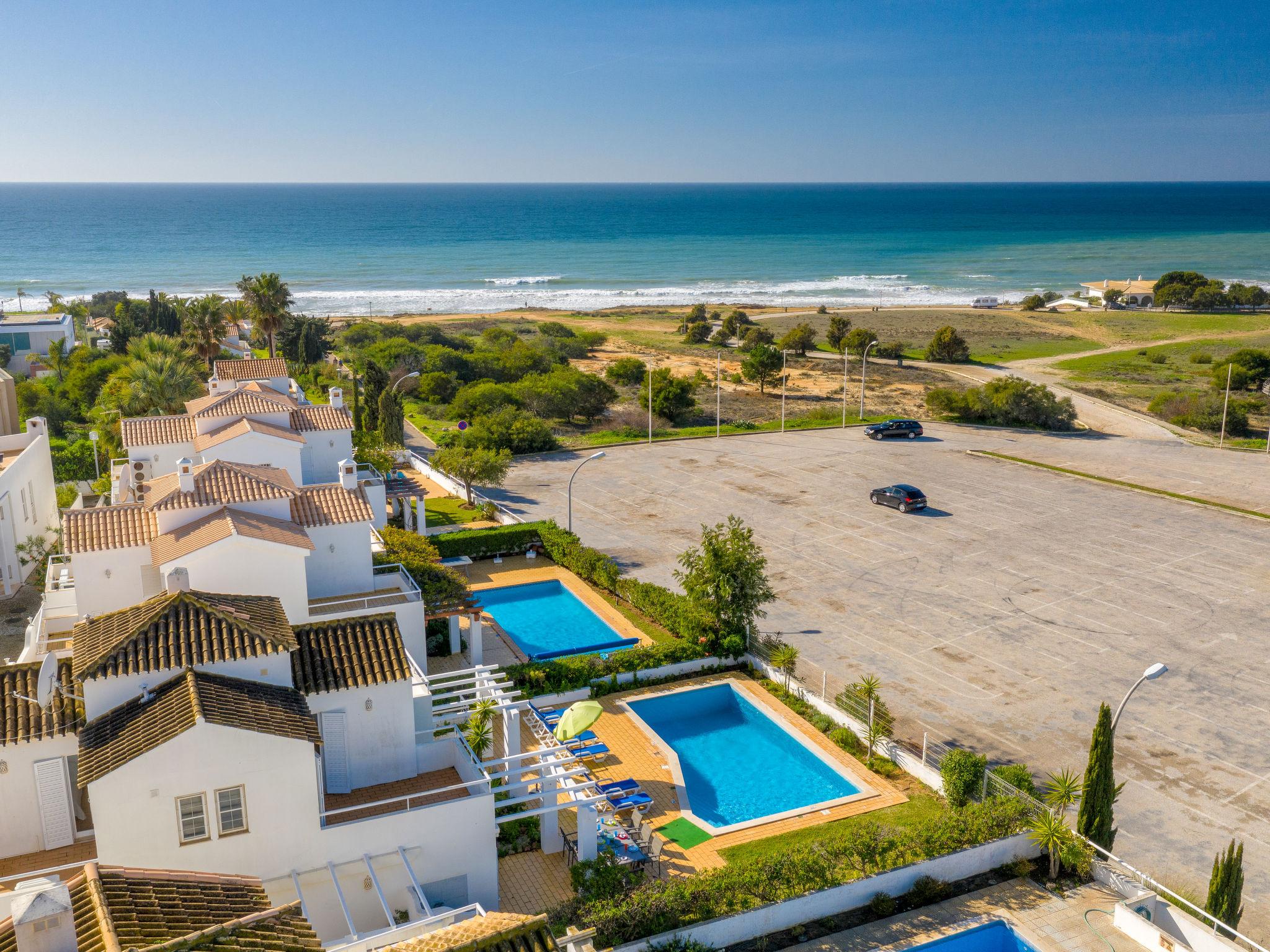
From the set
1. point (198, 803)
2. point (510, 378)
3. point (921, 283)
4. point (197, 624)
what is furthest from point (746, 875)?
point (921, 283)

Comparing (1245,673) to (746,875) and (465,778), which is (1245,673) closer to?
(746,875)

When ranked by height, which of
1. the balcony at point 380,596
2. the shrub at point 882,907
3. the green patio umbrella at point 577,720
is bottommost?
the shrub at point 882,907

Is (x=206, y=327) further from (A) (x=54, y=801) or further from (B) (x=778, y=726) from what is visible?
(A) (x=54, y=801)

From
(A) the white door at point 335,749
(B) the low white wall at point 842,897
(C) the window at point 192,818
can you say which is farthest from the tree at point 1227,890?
(C) the window at point 192,818

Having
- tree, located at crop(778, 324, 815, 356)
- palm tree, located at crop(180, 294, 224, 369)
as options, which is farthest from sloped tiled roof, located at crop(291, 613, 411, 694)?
tree, located at crop(778, 324, 815, 356)

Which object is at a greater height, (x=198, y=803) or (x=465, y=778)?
(x=198, y=803)

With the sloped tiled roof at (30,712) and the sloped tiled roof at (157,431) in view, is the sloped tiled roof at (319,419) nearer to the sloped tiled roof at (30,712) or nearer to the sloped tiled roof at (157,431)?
the sloped tiled roof at (157,431)

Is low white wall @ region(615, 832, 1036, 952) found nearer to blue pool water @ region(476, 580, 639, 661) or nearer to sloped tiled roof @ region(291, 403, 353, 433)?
blue pool water @ region(476, 580, 639, 661)
